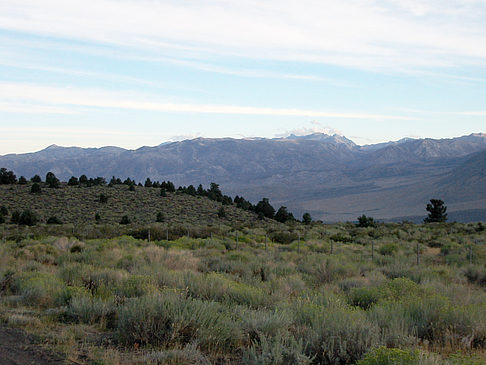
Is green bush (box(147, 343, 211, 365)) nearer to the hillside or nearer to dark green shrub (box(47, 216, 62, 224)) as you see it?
the hillside

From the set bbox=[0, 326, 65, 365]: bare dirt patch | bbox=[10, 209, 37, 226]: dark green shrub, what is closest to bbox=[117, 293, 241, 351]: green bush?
bbox=[0, 326, 65, 365]: bare dirt patch

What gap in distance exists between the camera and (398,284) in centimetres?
1093

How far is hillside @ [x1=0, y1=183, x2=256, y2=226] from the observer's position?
47.6 metres

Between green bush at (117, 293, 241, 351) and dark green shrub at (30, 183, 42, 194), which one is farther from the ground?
dark green shrub at (30, 183, 42, 194)

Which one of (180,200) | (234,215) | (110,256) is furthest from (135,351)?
(180,200)

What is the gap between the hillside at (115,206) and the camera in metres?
47.6

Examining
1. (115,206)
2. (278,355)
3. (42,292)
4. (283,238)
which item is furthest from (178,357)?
(115,206)

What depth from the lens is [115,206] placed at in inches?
2090

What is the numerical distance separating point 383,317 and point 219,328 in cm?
269

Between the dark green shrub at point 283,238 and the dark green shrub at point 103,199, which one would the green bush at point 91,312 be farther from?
the dark green shrub at point 103,199

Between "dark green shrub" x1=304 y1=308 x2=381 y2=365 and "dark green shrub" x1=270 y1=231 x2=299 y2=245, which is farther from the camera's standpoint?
"dark green shrub" x1=270 y1=231 x2=299 y2=245

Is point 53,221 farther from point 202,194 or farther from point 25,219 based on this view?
point 202,194

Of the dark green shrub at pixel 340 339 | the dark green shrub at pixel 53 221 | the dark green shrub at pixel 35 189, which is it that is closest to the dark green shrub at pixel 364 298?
the dark green shrub at pixel 340 339

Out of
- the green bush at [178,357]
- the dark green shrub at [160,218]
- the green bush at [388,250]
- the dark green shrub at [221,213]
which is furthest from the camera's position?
the dark green shrub at [221,213]
